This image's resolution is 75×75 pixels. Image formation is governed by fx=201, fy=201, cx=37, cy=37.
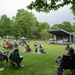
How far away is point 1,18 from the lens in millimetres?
80312

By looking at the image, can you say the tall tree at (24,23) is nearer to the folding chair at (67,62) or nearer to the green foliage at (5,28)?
the green foliage at (5,28)

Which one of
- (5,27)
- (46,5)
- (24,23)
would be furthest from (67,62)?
(5,27)

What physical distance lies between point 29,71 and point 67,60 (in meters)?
2.66

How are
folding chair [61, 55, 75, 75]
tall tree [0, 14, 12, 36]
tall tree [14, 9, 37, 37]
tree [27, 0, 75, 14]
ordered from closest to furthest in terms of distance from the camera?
folding chair [61, 55, 75, 75]
tree [27, 0, 75, 14]
tall tree [14, 9, 37, 37]
tall tree [0, 14, 12, 36]

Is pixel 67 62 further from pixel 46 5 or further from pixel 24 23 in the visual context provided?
pixel 24 23

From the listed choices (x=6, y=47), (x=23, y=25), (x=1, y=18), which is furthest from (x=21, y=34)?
(x=6, y=47)

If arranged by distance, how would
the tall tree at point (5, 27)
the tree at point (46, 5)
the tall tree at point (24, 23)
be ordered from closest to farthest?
the tree at point (46, 5), the tall tree at point (24, 23), the tall tree at point (5, 27)

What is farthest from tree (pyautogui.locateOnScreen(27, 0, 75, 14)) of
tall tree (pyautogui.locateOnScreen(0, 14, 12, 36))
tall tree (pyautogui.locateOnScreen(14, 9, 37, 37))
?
tall tree (pyautogui.locateOnScreen(0, 14, 12, 36))

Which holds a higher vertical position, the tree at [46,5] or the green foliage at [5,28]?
the green foliage at [5,28]

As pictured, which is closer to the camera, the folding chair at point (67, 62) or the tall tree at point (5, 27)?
the folding chair at point (67, 62)

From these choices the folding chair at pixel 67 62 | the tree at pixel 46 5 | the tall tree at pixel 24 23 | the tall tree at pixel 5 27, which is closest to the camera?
the folding chair at pixel 67 62

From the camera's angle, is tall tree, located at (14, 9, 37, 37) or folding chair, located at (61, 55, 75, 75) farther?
tall tree, located at (14, 9, 37, 37)

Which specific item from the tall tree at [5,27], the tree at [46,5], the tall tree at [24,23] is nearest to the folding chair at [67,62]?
the tree at [46,5]

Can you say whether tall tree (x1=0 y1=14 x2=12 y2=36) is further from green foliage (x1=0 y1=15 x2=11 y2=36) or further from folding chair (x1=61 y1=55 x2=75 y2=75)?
folding chair (x1=61 y1=55 x2=75 y2=75)
